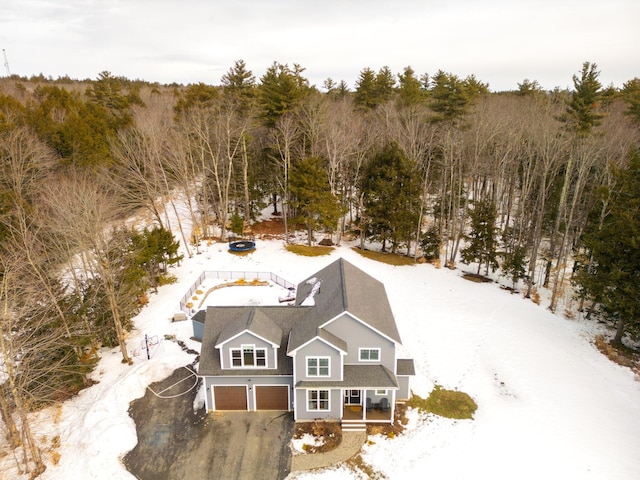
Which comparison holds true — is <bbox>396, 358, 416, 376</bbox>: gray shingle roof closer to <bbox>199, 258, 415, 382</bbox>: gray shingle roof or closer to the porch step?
<bbox>199, 258, 415, 382</bbox>: gray shingle roof

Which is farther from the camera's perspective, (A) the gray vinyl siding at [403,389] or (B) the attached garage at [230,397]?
(A) the gray vinyl siding at [403,389]

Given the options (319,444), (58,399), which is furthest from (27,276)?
(319,444)

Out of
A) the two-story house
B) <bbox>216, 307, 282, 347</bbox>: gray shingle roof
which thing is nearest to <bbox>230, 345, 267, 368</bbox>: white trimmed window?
the two-story house

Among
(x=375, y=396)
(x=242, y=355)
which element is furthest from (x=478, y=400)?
(x=242, y=355)

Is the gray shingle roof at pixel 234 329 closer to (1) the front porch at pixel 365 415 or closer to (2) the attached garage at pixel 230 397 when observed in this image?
(2) the attached garage at pixel 230 397

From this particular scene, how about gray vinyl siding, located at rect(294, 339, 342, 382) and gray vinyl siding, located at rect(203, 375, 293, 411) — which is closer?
gray vinyl siding, located at rect(294, 339, 342, 382)

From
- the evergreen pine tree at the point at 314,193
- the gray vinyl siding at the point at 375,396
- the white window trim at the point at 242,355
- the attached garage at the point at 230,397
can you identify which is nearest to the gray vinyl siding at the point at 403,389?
the gray vinyl siding at the point at 375,396
